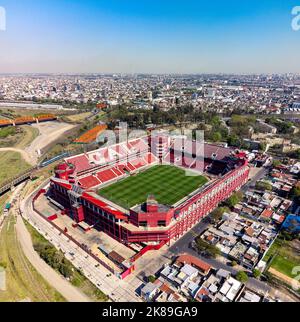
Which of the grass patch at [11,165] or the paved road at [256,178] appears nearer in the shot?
the paved road at [256,178]

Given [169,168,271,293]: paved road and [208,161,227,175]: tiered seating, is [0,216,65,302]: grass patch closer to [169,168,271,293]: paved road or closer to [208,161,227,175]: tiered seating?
[169,168,271,293]: paved road

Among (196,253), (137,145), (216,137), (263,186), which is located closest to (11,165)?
(137,145)

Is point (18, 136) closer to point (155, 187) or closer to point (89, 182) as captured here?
point (89, 182)

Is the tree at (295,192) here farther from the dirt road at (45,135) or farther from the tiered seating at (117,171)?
the dirt road at (45,135)

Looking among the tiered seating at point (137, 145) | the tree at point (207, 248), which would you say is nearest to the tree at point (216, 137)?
the tiered seating at point (137, 145)

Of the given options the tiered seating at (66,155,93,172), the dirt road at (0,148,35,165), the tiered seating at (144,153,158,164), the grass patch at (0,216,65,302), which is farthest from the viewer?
the dirt road at (0,148,35,165)

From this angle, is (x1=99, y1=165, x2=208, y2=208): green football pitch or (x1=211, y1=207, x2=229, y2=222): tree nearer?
(x1=211, y1=207, x2=229, y2=222): tree

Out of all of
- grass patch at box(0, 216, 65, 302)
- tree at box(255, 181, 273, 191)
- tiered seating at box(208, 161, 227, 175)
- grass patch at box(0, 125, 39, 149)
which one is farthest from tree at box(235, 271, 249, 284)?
grass patch at box(0, 125, 39, 149)
